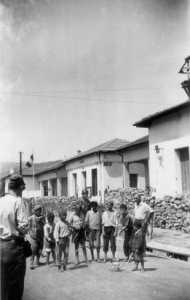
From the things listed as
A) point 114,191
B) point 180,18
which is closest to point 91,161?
point 114,191

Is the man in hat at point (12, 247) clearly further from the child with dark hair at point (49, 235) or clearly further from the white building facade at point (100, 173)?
the white building facade at point (100, 173)

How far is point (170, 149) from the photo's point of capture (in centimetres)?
1609

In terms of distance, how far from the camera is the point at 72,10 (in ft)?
23.1

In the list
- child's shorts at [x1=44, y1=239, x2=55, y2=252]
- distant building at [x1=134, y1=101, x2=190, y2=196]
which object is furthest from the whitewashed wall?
child's shorts at [x1=44, y1=239, x2=55, y2=252]

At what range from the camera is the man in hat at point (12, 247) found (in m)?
4.45

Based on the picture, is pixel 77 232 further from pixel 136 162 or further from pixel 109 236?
pixel 136 162

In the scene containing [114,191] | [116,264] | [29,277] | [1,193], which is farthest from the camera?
[114,191]

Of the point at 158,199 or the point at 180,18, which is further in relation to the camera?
the point at 158,199

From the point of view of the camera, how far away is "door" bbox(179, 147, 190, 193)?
1548 cm

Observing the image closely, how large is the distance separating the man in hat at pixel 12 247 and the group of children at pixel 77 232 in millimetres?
4488

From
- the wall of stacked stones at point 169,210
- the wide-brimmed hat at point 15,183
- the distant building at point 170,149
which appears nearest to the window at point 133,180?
the wall of stacked stones at point 169,210

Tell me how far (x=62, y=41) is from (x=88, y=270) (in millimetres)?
4647

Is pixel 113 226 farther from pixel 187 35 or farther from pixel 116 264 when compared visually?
pixel 187 35

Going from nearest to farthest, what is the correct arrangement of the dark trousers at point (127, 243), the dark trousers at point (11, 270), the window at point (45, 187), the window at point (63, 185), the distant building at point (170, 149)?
the dark trousers at point (11, 270), the dark trousers at point (127, 243), the distant building at point (170, 149), the window at point (63, 185), the window at point (45, 187)
